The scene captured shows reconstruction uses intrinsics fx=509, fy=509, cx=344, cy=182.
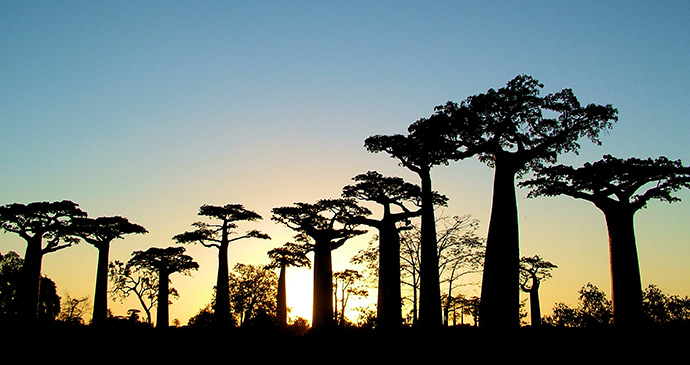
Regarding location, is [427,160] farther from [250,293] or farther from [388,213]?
[250,293]

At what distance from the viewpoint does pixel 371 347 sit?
14.5m

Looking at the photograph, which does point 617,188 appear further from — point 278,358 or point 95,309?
point 95,309

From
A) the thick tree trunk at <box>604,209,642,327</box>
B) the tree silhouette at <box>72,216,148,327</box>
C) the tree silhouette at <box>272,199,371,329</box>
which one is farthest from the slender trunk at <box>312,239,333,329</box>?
the thick tree trunk at <box>604,209,642,327</box>

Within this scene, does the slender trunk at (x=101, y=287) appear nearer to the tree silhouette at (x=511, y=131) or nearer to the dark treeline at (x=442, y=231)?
the dark treeline at (x=442, y=231)

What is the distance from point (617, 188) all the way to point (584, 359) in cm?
933

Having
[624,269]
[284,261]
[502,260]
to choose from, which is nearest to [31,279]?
[284,261]

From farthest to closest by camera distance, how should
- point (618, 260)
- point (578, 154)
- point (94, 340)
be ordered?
point (618, 260) → point (578, 154) → point (94, 340)

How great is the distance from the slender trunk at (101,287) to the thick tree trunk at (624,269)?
2612 centimetres

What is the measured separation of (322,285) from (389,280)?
6.06 metres

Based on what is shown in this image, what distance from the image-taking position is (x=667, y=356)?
442 inches

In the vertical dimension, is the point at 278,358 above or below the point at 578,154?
below

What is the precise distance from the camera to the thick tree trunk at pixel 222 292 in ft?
95.6

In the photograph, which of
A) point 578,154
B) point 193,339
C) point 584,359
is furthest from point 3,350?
point 578,154

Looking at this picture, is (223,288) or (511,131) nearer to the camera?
(511,131)
